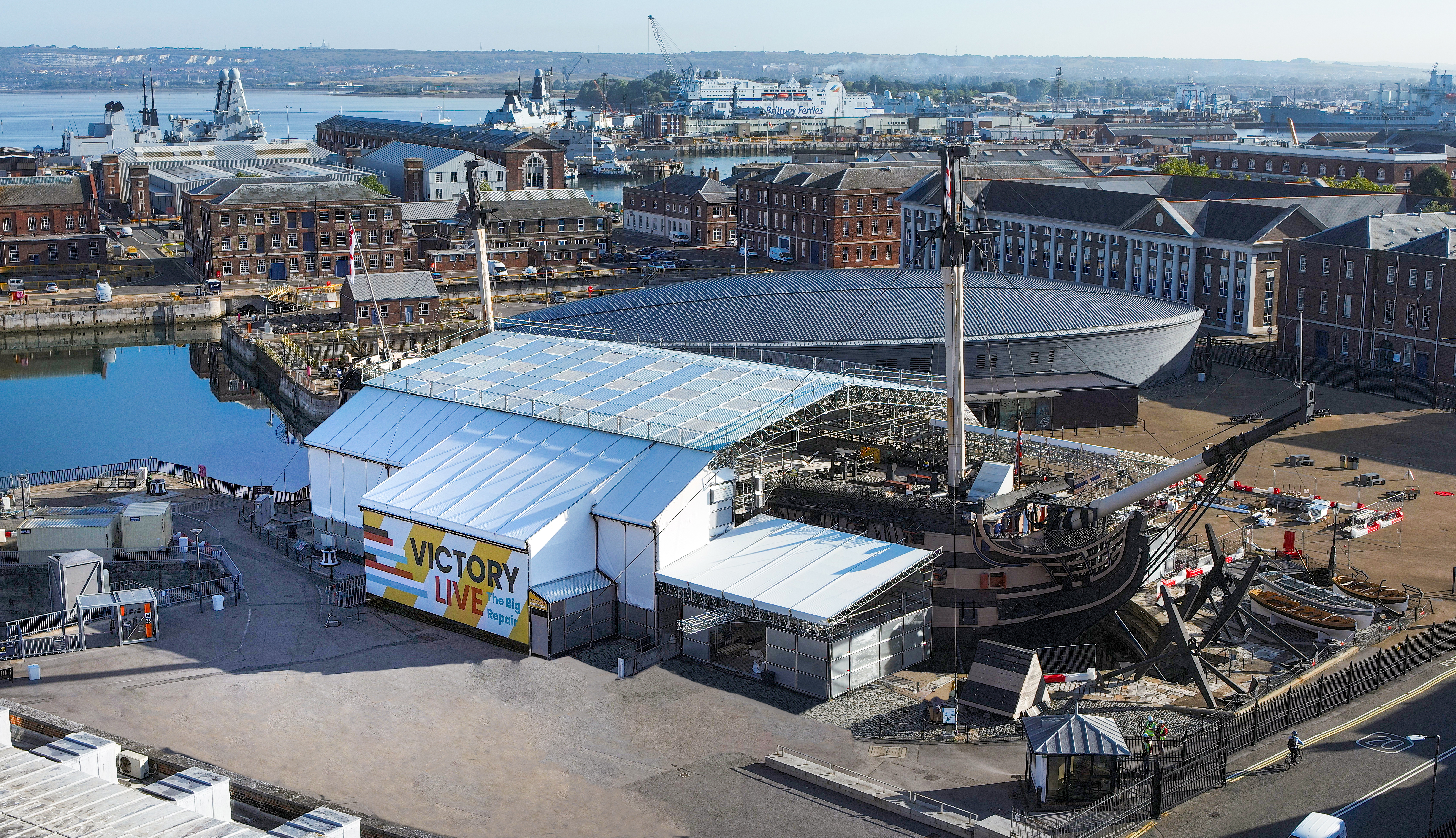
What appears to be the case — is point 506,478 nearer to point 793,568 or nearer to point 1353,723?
point 793,568

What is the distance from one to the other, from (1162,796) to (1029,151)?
108824 millimetres

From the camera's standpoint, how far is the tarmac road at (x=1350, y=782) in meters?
23.5

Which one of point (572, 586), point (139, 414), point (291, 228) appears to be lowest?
point (139, 414)

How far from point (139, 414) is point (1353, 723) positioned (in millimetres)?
56105

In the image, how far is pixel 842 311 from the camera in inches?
2275

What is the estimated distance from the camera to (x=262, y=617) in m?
33.3

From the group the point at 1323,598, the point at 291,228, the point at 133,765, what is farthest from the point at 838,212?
the point at 133,765

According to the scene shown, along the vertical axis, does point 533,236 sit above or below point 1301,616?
above

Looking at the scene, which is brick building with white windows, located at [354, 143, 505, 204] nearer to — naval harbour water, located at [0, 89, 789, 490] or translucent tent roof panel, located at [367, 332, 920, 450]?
naval harbour water, located at [0, 89, 789, 490]

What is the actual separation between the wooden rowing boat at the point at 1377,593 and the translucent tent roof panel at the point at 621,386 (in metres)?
12.6

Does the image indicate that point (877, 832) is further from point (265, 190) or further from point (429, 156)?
point (429, 156)

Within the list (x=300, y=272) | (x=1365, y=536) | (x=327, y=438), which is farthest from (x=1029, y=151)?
(x=327, y=438)

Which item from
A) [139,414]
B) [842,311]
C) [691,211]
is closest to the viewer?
[842,311]

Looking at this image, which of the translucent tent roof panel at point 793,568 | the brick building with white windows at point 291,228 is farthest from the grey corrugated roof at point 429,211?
the translucent tent roof panel at point 793,568
